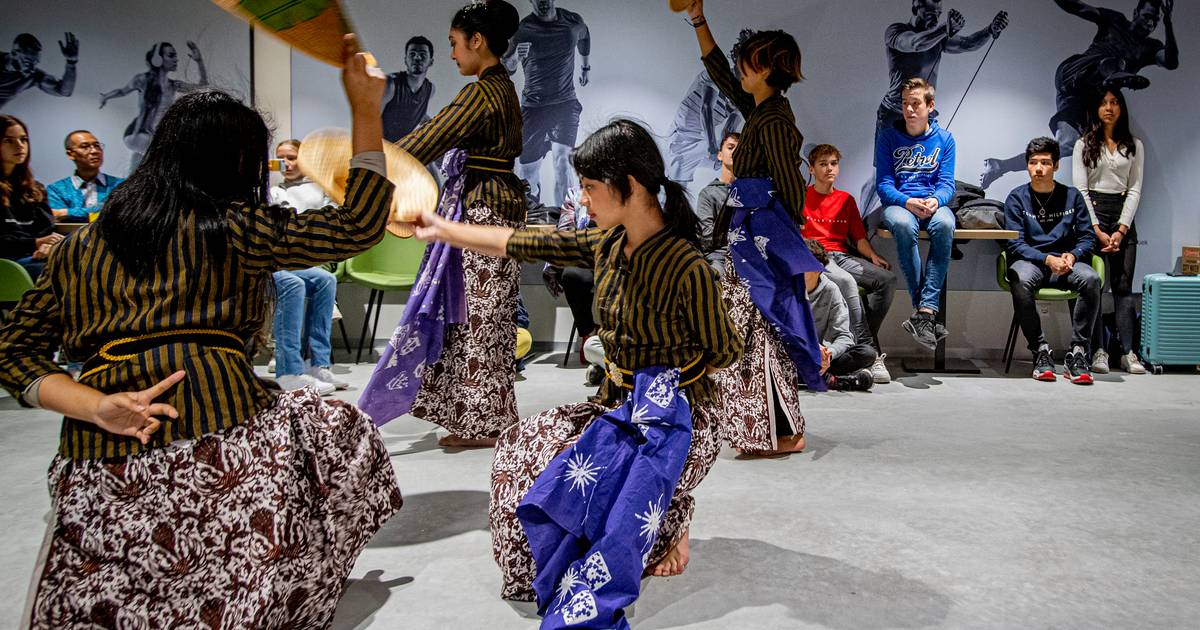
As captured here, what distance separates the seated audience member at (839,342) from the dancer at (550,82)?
82.5 inches

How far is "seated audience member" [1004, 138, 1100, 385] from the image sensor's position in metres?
5.41

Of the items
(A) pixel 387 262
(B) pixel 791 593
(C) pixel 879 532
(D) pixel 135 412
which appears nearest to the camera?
(D) pixel 135 412

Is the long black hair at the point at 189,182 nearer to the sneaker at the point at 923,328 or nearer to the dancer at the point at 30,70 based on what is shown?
the sneaker at the point at 923,328

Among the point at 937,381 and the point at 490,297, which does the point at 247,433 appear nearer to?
the point at 490,297

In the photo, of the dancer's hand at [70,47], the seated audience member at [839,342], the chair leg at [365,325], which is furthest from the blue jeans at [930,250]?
the dancer's hand at [70,47]

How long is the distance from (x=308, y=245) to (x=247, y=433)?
346 mm

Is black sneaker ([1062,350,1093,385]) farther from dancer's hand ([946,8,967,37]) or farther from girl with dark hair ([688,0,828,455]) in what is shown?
girl with dark hair ([688,0,828,455])

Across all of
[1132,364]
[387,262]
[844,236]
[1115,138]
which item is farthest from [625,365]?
[1115,138]

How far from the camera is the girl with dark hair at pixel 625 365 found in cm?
191

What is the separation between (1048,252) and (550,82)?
339 cm

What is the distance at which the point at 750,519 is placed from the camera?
8.77 ft

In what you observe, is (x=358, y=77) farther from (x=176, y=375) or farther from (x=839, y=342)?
(x=839, y=342)

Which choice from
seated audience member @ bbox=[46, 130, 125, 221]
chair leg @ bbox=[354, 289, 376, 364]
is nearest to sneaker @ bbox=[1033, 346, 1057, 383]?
chair leg @ bbox=[354, 289, 376, 364]

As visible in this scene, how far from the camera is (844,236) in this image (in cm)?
564
